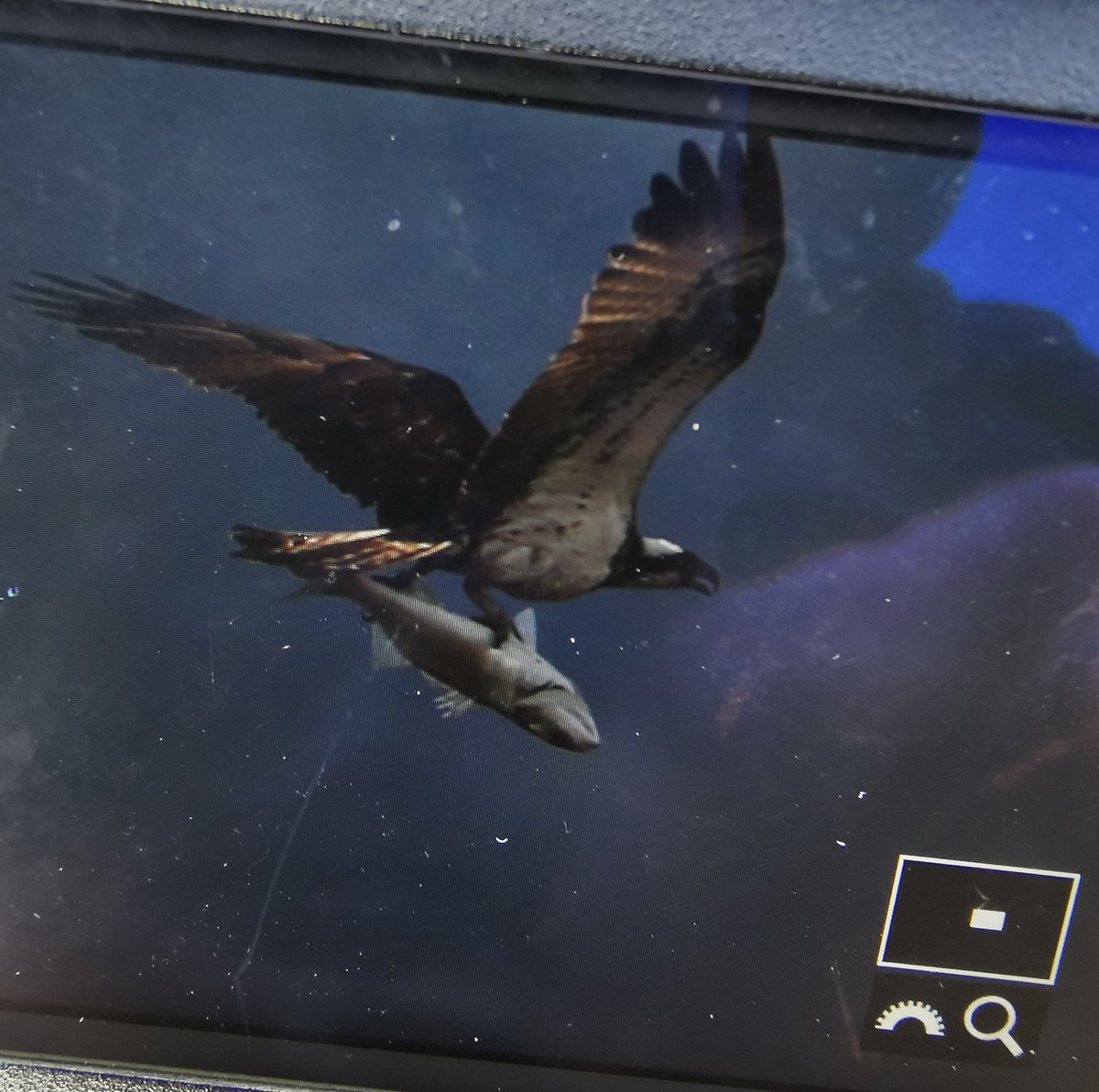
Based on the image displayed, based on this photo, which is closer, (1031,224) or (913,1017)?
(1031,224)

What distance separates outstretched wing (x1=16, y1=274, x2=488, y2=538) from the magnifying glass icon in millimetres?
546

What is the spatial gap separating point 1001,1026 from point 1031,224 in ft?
1.92

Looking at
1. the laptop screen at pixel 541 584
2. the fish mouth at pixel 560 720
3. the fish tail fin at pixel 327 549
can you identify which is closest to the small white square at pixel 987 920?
the laptop screen at pixel 541 584

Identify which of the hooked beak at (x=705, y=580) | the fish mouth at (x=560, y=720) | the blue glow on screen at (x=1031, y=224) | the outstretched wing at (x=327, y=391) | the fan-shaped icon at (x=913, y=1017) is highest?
the blue glow on screen at (x=1031, y=224)

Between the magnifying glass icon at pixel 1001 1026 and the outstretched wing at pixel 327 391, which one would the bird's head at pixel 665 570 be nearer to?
the outstretched wing at pixel 327 391

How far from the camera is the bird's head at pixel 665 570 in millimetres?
543

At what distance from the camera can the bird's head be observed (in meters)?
0.54

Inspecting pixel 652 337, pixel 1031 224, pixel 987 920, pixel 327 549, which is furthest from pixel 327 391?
pixel 987 920

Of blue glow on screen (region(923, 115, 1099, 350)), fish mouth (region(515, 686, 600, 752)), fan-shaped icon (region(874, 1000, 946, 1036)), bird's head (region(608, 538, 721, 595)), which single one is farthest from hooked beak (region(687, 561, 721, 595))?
fan-shaped icon (region(874, 1000, 946, 1036))

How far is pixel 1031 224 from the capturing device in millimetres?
499

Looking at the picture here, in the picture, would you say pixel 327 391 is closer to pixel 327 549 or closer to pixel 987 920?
pixel 327 549

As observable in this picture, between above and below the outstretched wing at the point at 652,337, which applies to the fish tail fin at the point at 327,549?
below

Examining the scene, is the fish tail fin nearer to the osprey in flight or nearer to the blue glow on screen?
the osprey in flight

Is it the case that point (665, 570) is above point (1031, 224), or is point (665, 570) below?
below
